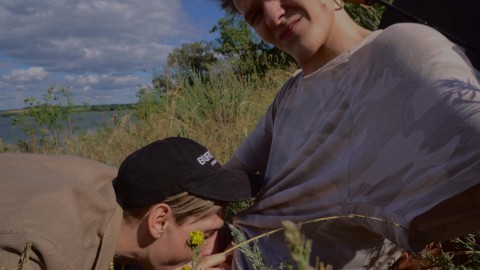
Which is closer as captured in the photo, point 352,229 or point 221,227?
point 352,229

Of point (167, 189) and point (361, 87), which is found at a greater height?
point (361, 87)

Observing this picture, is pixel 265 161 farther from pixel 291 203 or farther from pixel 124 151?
pixel 124 151

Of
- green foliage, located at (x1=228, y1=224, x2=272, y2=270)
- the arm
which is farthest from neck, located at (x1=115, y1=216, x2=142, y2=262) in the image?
green foliage, located at (x1=228, y1=224, x2=272, y2=270)

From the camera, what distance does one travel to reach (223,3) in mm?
2354

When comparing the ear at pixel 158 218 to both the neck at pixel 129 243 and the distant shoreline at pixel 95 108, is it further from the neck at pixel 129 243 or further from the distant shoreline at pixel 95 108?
the distant shoreline at pixel 95 108

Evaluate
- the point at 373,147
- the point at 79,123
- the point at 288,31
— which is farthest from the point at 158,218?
the point at 79,123

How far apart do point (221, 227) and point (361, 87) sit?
95cm

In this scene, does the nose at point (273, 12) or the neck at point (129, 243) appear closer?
the nose at point (273, 12)

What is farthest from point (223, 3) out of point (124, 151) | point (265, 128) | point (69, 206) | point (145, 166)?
point (124, 151)

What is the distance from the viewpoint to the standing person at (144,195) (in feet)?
5.46

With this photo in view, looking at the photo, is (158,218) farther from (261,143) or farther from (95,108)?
(95,108)

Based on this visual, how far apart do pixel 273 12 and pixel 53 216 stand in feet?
3.14

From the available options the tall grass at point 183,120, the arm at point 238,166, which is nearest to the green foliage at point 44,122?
the tall grass at point 183,120

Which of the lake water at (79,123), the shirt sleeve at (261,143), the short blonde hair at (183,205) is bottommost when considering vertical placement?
the short blonde hair at (183,205)
